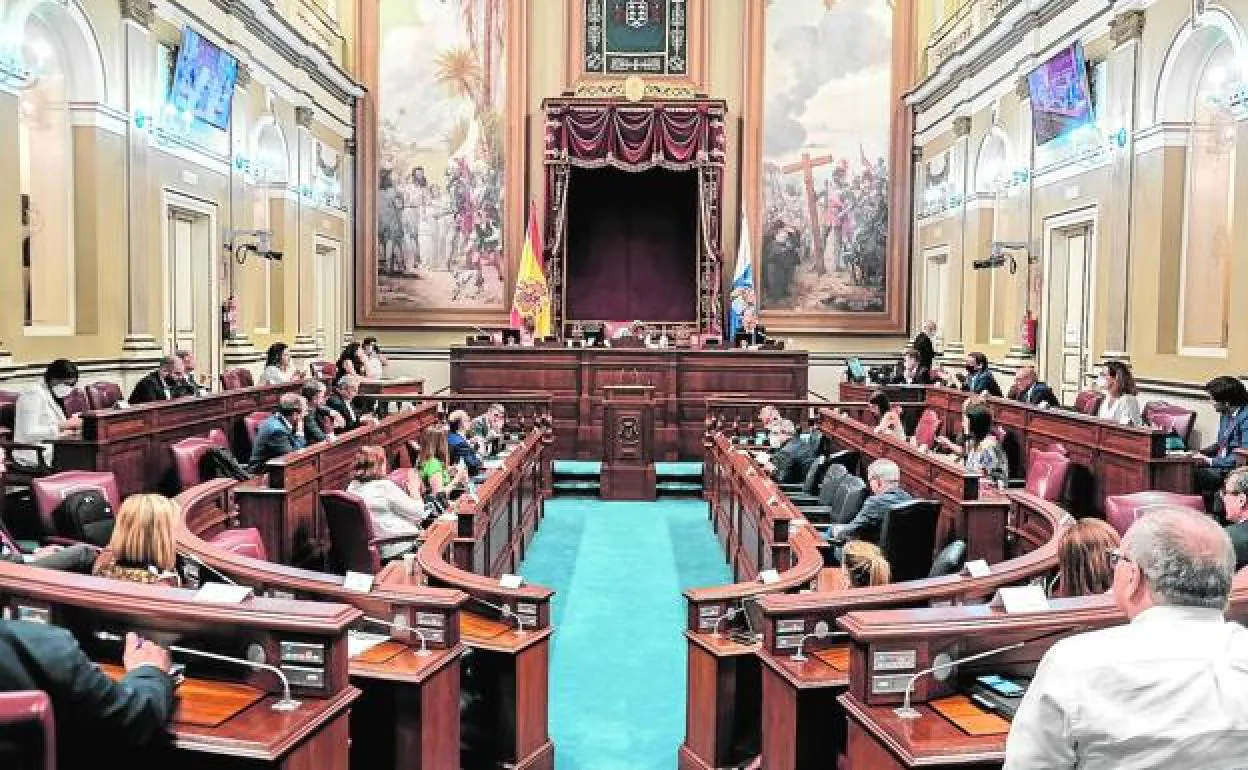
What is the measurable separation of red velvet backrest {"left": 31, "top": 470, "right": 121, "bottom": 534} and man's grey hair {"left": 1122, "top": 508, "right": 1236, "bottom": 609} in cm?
472

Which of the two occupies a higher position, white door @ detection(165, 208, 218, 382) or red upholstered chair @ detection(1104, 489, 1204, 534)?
white door @ detection(165, 208, 218, 382)

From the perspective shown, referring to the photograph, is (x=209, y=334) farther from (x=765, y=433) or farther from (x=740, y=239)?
(x=740, y=239)

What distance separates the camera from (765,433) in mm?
10547

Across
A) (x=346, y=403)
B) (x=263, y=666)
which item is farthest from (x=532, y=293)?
(x=263, y=666)

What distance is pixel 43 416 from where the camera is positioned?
23.7ft

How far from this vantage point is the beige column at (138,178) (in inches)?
376

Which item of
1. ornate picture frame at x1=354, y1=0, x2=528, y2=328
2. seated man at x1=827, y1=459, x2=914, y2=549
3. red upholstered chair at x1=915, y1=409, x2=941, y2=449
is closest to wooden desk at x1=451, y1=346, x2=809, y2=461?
red upholstered chair at x1=915, y1=409, x2=941, y2=449

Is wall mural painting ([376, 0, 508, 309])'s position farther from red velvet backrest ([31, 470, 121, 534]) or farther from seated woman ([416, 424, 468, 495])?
red velvet backrest ([31, 470, 121, 534])

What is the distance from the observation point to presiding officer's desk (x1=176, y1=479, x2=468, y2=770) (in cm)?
304

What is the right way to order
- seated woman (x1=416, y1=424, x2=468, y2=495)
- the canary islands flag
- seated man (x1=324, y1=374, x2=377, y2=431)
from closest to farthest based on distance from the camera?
1. seated woman (x1=416, y1=424, x2=468, y2=495)
2. seated man (x1=324, y1=374, x2=377, y2=431)
3. the canary islands flag

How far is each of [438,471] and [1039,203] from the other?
826 centimetres

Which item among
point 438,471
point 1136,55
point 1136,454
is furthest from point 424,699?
point 1136,55

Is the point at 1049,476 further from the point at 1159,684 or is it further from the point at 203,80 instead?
the point at 203,80

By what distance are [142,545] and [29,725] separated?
1.36m
